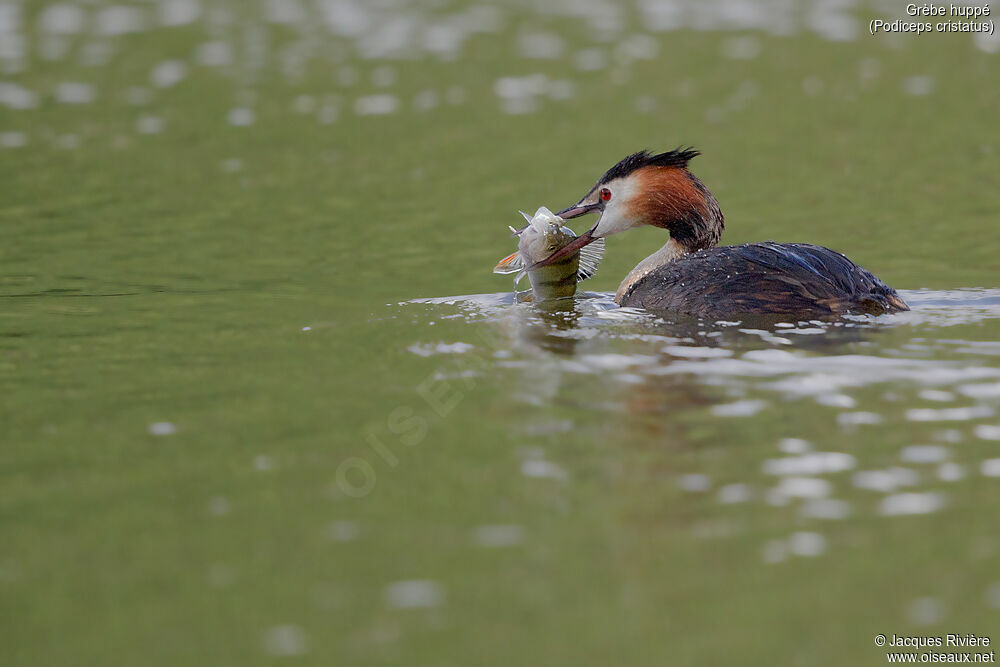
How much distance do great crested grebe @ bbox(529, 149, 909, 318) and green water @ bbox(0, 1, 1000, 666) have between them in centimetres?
33

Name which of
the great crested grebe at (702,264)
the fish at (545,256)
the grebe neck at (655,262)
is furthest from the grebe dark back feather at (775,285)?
the fish at (545,256)

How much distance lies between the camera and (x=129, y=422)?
26.2 ft

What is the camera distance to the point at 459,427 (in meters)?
7.73

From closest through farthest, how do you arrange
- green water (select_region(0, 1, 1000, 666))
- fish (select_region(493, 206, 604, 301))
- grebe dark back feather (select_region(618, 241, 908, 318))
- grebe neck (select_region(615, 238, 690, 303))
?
green water (select_region(0, 1, 1000, 666))
grebe dark back feather (select_region(618, 241, 908, 318))
fish (select_region(493, 206, 604, 301))
grebe neck (select_region(615, 238, 690, 303))

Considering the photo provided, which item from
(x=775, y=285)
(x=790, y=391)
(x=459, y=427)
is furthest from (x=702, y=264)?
(x=459, y=427)

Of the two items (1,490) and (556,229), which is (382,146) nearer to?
(556,229)

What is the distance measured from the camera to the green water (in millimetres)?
5520

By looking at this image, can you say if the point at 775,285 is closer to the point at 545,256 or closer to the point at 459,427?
the point at 545,256

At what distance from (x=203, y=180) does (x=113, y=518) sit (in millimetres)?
11996

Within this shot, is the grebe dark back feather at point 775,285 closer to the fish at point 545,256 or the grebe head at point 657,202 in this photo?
the grebe head at point 657,202

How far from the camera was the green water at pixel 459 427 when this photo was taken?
5520 mm

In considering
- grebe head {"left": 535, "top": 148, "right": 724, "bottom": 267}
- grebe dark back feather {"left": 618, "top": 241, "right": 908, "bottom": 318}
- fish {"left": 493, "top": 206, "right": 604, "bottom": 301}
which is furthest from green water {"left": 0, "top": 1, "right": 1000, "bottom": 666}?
grebe head {"left": 535, "top": 148, "right": 724, "bottom": 267}

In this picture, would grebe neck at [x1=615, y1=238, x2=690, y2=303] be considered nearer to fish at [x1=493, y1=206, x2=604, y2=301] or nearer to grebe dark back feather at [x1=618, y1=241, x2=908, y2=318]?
fish at [x1=493, y1=206, x2=604, y2=301]

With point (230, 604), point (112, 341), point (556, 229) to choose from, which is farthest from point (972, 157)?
point (230, 604)
